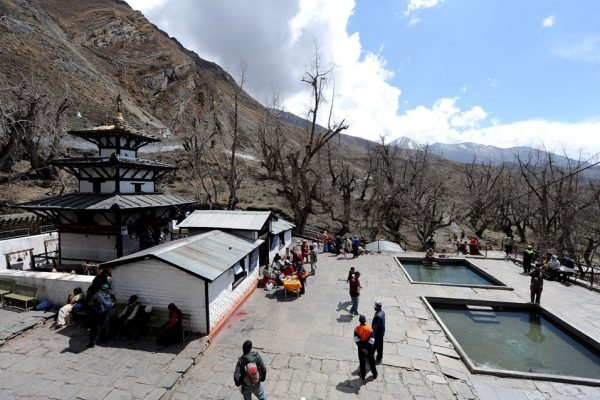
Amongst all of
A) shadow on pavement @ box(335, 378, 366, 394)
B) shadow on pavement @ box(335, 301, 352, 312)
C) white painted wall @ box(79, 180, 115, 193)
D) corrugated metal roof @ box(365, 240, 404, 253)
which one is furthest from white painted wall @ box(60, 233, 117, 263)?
corrugated metal roof @ box(365, 240, 404, 253)

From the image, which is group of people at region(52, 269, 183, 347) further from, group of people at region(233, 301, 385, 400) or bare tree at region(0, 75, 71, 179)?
bare tree at region(0, 75, 71, 179)

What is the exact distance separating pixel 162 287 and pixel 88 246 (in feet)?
29.1

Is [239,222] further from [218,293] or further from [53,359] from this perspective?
[53,359]

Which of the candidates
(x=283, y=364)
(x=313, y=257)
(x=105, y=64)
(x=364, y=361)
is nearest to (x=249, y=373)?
(x=283, y=364)

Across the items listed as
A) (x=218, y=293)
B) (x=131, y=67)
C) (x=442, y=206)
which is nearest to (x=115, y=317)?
(x=218, y=293)

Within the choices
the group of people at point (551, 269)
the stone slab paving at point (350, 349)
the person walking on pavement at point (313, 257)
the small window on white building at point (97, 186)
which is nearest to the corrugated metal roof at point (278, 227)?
the person walking on pavement at point (313, 257)

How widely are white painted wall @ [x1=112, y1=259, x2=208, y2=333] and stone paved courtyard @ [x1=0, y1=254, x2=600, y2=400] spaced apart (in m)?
1.06

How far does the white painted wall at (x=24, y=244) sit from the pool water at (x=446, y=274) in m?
22.0

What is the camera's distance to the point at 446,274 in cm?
2039

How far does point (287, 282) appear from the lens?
1450 centimetres

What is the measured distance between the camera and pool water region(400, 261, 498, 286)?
62.5 ft

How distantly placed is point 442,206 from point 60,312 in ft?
130

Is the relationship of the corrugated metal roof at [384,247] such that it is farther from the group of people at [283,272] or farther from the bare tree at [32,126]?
the bare tree at [32,126]

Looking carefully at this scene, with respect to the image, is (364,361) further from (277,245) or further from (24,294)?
(24,294)
